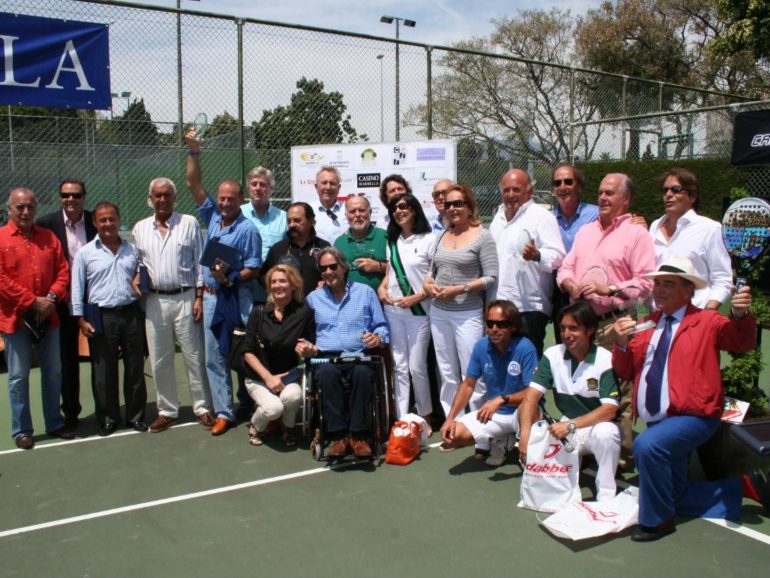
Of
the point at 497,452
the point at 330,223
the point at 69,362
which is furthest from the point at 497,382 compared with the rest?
the point at 69,362

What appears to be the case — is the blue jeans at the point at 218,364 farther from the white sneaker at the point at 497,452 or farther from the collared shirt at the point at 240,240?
the white sneaker at the point at 497,452

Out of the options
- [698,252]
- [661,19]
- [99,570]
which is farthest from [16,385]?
[661,19]

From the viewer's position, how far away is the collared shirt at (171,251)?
5164mm

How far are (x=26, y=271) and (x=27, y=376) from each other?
2.45 ft

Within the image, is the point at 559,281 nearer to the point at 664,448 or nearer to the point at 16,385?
the point at 664,448

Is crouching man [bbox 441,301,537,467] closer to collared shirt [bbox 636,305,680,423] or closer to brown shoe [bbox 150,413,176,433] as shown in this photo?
collared shirt [bbox 636,305,680,423]

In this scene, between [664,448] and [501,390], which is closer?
[664,448]

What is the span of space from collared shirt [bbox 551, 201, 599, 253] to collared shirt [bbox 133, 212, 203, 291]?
2.66 m

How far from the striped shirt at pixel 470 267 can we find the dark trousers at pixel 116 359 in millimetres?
2304

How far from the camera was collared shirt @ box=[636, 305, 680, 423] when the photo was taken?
3570mm

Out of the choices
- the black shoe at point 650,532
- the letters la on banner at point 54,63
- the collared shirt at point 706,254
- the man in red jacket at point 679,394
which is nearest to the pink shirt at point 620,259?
the collared shirt at point 706,254

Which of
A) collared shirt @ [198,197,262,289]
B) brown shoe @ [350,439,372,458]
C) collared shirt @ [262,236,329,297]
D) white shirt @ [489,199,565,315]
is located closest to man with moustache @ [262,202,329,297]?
collared shirt @ [262,236,329,297]

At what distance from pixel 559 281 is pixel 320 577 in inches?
93.7

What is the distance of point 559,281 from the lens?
179 inches
